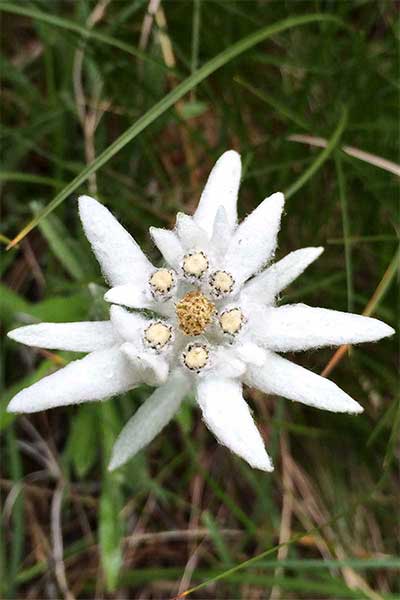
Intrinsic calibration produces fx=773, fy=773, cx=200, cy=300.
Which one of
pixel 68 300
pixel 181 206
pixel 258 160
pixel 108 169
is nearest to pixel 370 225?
pixel 258 160

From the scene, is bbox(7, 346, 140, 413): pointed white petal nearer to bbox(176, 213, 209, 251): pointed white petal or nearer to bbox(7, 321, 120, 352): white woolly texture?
bbox(7, 321, 120, 352): white woolly texture

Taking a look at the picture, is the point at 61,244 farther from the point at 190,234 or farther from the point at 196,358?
the point at 196,358

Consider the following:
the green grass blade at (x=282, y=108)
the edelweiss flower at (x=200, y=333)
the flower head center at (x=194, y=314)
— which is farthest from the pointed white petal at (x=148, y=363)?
the green grass blade at (x=282, y=108)

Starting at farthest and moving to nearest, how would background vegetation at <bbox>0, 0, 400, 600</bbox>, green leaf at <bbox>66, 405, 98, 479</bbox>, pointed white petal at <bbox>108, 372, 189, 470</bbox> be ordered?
background vegetation at <bbox>0, 0, 400, 600</bbox> < green leaf at <bbox>66, 405, 98, 479</bbox> < pointed white petal at <bbox>108, 372, 189, 470</bbox>

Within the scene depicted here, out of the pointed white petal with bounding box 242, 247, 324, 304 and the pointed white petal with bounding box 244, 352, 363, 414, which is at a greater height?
the pointed white petal with bounding box 242, 247, 324, 304

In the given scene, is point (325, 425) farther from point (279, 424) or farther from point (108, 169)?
point (108, 169)

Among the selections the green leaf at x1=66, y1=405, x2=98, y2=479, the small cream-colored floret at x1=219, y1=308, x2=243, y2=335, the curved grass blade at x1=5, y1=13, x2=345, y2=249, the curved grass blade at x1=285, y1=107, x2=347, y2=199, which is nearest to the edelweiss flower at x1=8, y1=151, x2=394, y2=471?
the small cream-colored floret at x1=219, y1=308, x2=243, y2=335

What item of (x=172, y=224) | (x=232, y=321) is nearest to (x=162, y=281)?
(x=232, y=321)

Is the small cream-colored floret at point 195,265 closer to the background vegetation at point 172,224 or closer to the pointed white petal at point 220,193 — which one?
the pointed white petal at point 220,193
